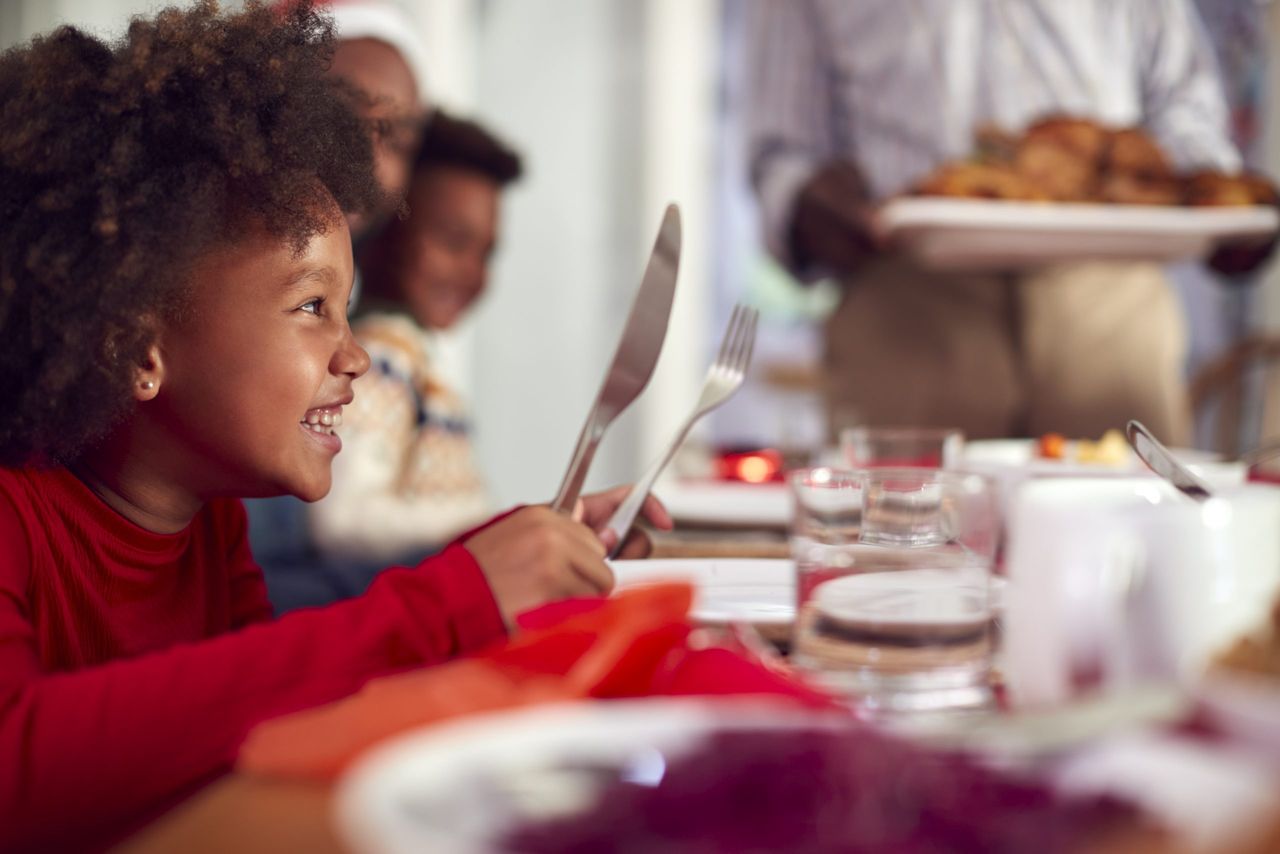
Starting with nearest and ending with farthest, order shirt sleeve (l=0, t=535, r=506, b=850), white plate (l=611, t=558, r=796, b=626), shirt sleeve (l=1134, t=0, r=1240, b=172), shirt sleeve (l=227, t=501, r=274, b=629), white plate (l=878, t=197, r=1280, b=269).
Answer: shirt sleeve (l=0, t=535, r=506, b=850) < white plate (l=611, t=558, r=796, b=626) < shirt sleeve (l=227, t=501, r=274, b=629) < white plate (l=878, t=197, r=1280, b=269) < shirt sleeve (l=1134, t=0, r=1240, b=172)

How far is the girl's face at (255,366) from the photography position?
29.3 inches

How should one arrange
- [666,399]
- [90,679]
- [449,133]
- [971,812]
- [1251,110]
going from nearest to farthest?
[971,812] → [90,679] → [449,133] → [1251,110] → [666,399]

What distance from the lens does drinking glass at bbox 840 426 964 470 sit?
970 millimetres

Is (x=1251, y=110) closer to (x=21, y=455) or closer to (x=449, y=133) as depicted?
(x=449, y=133)

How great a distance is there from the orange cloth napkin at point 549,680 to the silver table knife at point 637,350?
0.19 m

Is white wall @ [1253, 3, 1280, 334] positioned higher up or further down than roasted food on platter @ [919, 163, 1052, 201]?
higher up

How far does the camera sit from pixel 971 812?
0.26 meters

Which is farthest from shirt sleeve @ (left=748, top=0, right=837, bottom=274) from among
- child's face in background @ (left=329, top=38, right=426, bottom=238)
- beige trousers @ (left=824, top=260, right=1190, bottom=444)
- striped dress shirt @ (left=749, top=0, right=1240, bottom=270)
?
child's face in background @ (left=329, top=38, right=426, bottom=238)

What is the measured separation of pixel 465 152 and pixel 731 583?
2016mm

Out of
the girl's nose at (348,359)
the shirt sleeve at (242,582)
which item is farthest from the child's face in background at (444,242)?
the girl's nose at (348,359)

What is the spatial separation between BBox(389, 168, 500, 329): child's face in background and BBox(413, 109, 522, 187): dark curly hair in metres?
0.02

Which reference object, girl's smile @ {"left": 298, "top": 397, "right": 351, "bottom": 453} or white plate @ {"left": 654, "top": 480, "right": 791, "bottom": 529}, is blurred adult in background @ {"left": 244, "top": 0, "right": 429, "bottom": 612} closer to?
girl's smile @ {"left": 298, "top": 397, "right": 351, "bottom": 453}

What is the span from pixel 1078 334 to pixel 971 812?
197cm

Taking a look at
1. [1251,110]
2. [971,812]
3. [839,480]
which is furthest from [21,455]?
[1251,110]
